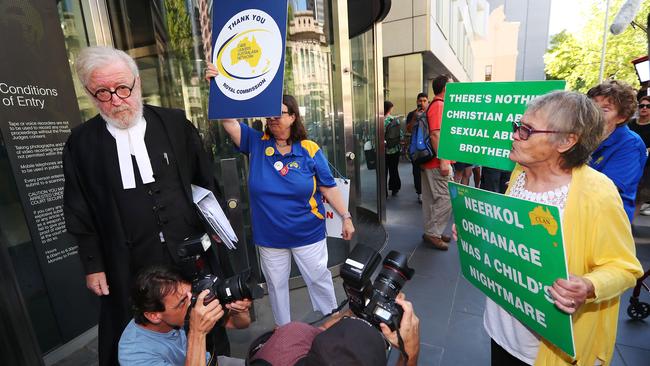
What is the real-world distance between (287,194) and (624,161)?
2029 millimetres

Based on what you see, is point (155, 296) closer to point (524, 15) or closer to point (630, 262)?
point (630, 262)

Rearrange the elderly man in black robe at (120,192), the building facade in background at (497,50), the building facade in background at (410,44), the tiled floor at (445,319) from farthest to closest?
1. the building facade in background at (497,50)
2. the building facade in background at (410,44)
3. the tiled floor at (445,319)
4. the elderly man in black robe at (120,192)

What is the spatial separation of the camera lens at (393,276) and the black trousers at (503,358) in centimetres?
75

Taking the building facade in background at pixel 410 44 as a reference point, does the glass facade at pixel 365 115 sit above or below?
below

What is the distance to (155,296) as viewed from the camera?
4.35 ft

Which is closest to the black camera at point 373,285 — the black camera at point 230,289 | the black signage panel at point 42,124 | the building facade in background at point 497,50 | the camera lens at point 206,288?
the black camera at point 230,289

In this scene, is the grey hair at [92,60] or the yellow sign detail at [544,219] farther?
the grey hair at [92,60]

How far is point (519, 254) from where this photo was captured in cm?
119

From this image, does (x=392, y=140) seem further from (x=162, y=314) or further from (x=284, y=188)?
(x=162, y=314)

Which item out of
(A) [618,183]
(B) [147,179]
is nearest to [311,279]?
(B) [147,179]

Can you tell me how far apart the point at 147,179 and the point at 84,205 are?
1.08ft

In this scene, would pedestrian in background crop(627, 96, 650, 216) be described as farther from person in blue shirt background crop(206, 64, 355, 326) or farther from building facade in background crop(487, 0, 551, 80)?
building facade in background crop(487, 0, 551, 80)

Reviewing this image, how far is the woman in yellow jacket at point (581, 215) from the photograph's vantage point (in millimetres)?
1081

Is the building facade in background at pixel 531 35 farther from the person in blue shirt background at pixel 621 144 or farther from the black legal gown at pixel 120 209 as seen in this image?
the black legal gown at pixel 120 209
